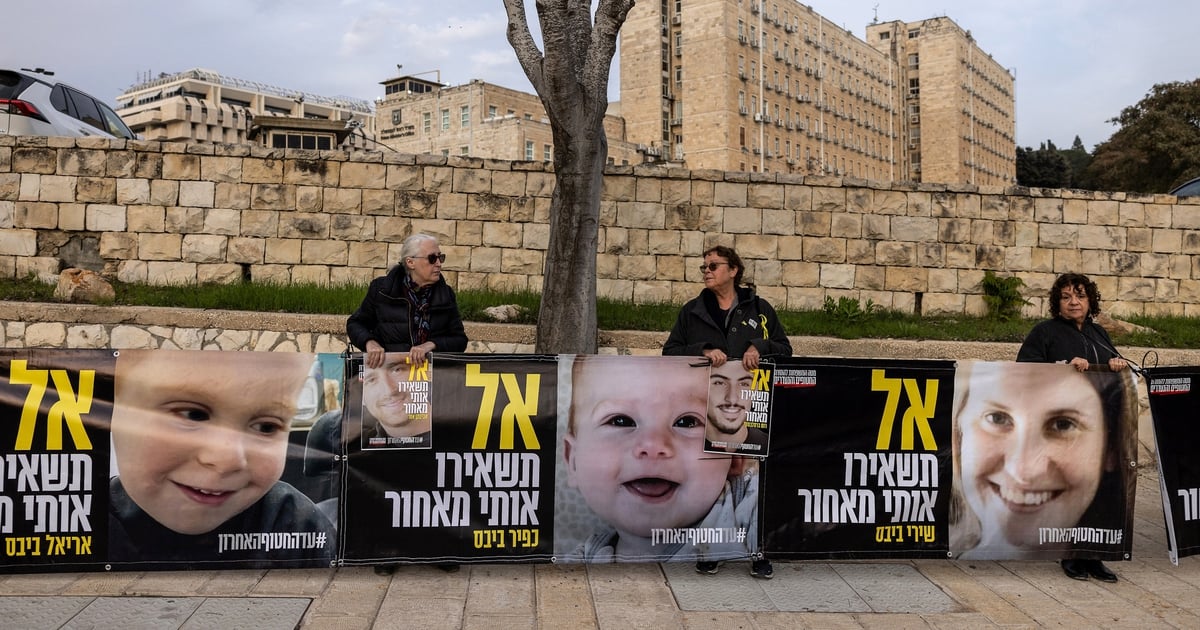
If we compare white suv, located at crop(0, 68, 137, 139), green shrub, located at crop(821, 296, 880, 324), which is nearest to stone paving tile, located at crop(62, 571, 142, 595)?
green shrub, located at crop(821, 296, 880, 324)

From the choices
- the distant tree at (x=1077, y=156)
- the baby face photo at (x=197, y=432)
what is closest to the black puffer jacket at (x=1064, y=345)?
the baby face photo at (x=197, y=432)

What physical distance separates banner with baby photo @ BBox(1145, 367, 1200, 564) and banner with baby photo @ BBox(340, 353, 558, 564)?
3.60 m

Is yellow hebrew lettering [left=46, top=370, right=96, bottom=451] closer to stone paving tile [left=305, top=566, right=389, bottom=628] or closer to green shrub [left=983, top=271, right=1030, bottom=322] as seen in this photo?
stone paving tile [left=305, top=566, right=389, bottom=628]

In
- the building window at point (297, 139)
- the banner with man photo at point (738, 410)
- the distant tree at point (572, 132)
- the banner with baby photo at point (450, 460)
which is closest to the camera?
the banner with baby photo at point (450, 460)

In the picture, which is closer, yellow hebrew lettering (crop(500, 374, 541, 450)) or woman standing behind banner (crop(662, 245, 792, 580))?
yellow hebrew lettering (crop(500, 374, 541, 450))

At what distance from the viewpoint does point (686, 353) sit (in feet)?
17.6

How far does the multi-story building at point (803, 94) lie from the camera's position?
79250mm

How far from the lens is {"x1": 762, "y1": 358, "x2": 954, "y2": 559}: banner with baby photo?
5168mm

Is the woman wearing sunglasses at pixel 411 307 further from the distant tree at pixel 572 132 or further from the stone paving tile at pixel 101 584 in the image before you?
the distant tree at pixel 572 132

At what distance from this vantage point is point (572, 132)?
8328 millimetres

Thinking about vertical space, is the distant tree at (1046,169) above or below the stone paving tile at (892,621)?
above

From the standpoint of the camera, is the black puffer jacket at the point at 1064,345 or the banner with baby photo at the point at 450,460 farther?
the black puffer jacket at the point at 1064,345

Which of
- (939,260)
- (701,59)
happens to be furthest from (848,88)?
(939,260)

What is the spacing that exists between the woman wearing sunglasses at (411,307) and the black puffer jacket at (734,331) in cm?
134
